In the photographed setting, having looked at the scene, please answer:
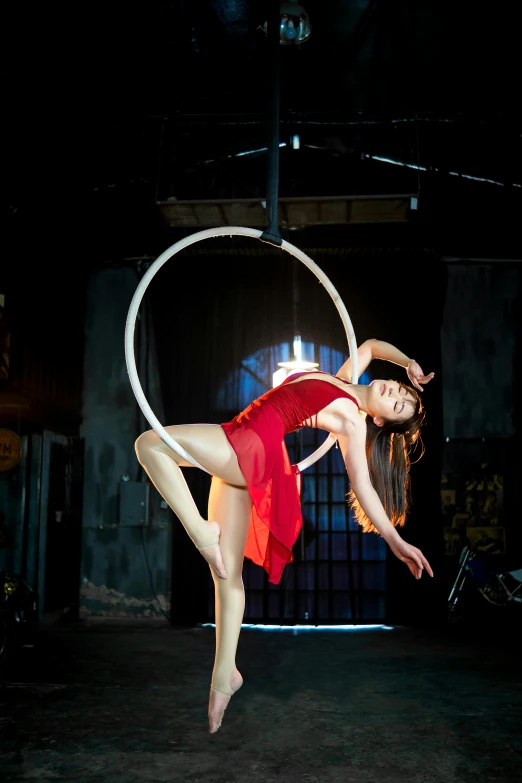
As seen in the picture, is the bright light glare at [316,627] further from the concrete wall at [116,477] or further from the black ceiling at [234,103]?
the black ceiling at [234,103]

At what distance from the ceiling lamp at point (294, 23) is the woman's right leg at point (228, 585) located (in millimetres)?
3774

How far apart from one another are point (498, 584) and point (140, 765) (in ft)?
17.4

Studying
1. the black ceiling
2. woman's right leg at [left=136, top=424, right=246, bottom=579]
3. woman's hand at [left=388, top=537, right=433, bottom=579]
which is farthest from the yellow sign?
woman's hand at [left=388, top=537, right=433, bottom=579]

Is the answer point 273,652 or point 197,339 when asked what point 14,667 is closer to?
point 273,652

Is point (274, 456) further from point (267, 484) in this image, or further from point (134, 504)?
point (134, 504)

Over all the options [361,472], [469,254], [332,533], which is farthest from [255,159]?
[361,472]

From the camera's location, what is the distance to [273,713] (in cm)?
472

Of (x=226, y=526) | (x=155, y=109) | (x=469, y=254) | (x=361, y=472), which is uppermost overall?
(x=155, y=109)

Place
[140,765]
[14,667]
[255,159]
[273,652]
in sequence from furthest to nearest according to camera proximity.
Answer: [255,159] < [273,652] < [14,667] < [140,765]

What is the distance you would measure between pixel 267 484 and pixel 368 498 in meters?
0.39

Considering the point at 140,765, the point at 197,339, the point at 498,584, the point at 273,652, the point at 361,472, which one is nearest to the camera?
the point at 361,472

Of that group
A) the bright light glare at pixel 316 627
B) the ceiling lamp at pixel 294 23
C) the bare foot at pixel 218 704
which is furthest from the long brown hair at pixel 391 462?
the bright light glare at pixel 316 627

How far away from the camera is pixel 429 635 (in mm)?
7574

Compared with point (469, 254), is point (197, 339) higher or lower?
lower
